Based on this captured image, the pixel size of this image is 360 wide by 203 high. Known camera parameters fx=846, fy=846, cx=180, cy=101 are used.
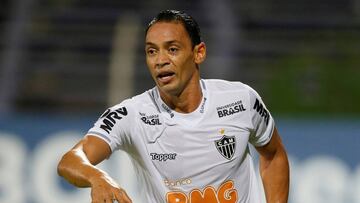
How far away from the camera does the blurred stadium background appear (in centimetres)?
743

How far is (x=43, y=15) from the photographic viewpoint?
33.7 feet

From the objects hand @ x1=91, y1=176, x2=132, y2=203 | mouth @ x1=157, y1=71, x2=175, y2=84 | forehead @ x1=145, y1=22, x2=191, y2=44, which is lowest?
hand @ x1=91, y1=176, x2=132, y2=203

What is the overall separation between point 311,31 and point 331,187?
122 inches

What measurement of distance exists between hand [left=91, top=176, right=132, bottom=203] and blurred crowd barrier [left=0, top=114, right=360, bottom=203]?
3.92 m

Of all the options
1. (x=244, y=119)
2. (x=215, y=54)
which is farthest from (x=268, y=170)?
(x=215, y=54)

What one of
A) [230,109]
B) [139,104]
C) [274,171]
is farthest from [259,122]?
[139,104]

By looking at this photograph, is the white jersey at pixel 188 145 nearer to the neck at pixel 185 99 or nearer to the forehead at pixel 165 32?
the neck at pixel 185 99

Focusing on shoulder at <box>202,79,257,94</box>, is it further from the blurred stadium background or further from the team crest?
the blurred stadium background

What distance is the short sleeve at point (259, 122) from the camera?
430 centimetres

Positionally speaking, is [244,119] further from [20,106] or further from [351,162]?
[20,106]

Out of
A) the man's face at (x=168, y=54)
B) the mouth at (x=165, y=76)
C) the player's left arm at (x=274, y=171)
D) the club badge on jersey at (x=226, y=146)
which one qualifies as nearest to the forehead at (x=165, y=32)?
the man's face at (x=168, y=54)

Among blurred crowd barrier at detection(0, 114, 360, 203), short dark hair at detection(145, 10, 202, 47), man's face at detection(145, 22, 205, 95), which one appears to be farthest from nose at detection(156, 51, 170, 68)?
blurred crowd barrier at detection(0, 114, 360, 203)

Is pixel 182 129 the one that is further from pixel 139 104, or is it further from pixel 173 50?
pixel 173 50

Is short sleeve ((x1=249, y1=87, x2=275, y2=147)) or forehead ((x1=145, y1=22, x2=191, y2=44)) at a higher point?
forehead ((x1=145, y1=22, x2=191, y2=44))
